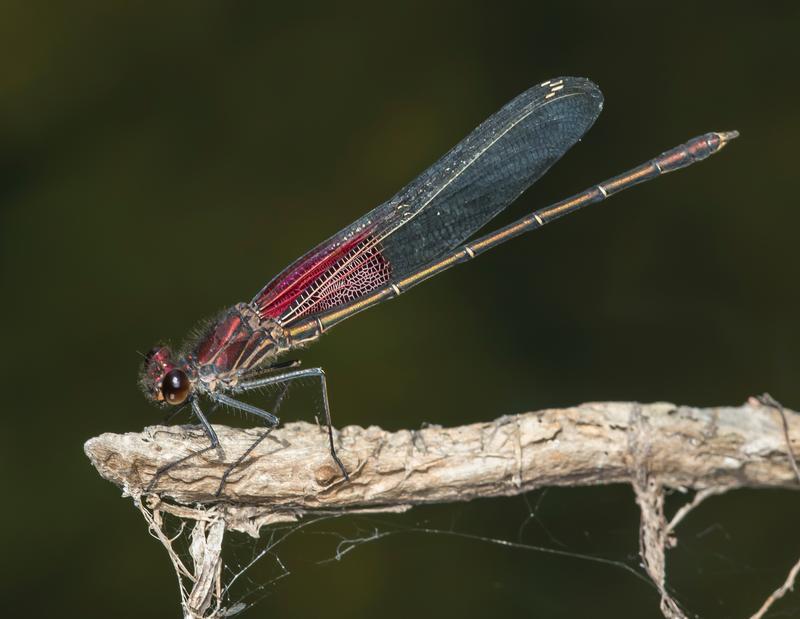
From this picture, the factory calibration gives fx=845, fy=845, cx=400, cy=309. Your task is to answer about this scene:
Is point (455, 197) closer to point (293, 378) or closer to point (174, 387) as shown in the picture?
point (293, 378)

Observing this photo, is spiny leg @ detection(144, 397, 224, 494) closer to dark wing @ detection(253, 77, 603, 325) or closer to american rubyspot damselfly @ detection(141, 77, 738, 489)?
american rubyspot damselfly @ detection(141, 77, 738, 489)

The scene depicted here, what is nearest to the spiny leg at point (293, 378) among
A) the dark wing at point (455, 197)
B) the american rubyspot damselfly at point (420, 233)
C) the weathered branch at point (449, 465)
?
the american rubyspot damselfly at point (420, 233)

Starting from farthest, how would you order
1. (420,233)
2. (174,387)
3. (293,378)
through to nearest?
(420,233) → (293,378) → (174,387)

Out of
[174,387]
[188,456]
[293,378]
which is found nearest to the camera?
[188,456]

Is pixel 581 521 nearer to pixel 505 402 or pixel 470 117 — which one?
pixel 505 402

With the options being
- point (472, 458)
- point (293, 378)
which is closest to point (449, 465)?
point (472, 458)

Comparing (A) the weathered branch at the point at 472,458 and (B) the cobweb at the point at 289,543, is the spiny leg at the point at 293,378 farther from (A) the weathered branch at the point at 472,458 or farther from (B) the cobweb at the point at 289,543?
(B) the cobweb at the point at 289,543

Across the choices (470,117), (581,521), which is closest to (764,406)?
(581,521)

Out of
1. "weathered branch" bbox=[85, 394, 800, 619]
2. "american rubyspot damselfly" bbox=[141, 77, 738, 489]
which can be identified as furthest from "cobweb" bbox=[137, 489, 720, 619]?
"american rubyspot damselfly" bbox=[141, 77, 738, 489]
